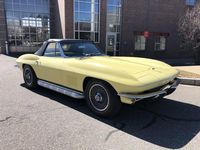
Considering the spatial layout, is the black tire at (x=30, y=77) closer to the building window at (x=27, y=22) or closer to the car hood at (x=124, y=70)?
the car hood at (x=124, y=70)

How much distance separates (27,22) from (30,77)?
58.8 ft

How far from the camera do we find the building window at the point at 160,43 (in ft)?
78.2

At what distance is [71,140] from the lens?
370 centimetres

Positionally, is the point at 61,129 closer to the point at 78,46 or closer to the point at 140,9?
the point at 78,46

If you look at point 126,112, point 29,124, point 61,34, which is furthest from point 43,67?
point 61,34

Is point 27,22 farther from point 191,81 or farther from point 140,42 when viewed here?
point 191,81

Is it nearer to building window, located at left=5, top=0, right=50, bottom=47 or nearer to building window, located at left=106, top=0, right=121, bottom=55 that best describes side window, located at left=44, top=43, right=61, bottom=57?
building window, located at left=106, top=0, right=121, bottom=55

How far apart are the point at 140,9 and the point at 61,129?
20292 mm

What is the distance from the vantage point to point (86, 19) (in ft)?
69.9

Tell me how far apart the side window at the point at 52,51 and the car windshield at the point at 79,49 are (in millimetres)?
192

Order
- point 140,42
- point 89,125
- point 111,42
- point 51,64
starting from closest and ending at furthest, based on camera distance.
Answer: point 89,125 → point 51,64 → point 111,42 → point 140,42

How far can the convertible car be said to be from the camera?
13.7ft

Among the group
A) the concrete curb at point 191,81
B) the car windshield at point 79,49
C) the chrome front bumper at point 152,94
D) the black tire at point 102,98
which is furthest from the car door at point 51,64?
the concrete curb at point 191,81

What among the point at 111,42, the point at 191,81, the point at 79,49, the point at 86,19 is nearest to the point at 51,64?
the point at 79,49
